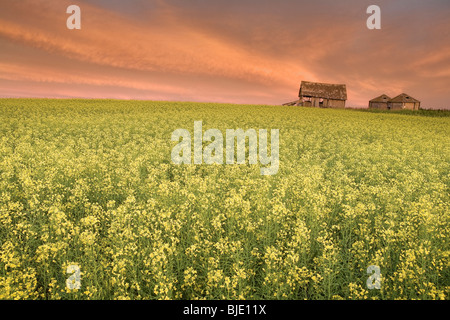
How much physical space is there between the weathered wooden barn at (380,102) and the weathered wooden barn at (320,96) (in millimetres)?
25371

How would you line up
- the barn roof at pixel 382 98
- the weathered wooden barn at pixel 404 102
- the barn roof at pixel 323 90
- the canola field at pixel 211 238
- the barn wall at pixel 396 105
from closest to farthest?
the canola field at pixel 211 238, the barn roof at pixel 323 90, the weathered wooden barn at pixel 404 102, the barn wall at pixel 396 105, the barn roof at pixel 382 98

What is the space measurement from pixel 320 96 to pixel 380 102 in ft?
111

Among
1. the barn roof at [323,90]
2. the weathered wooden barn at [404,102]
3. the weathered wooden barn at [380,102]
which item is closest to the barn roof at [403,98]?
the weathered wooden barn at [404,102]

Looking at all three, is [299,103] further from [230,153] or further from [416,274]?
[416,274]

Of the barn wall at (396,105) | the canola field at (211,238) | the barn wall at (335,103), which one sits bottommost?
the canola field at (211,238)

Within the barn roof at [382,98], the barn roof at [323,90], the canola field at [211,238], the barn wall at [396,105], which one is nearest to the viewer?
the canola field at [211,238]

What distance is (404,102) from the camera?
86500 millimetres

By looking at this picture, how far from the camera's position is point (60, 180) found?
9500 mm

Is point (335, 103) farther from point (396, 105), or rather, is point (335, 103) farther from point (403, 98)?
point (403, 98)

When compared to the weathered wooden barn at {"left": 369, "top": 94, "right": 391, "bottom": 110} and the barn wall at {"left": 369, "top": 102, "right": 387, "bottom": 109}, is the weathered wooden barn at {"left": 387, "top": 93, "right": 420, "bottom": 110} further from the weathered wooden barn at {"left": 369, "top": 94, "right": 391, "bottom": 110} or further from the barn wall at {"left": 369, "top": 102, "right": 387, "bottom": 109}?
the weathered wooden barn at {"left": 369, "top": 94, "right": 391, "bottom": 110}

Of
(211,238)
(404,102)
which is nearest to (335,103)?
(404,102)

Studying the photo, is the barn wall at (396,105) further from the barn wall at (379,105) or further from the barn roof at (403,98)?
the barn wall at (379,105)

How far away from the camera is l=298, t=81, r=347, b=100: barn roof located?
72294 millimetres

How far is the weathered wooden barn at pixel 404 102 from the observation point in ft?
283
